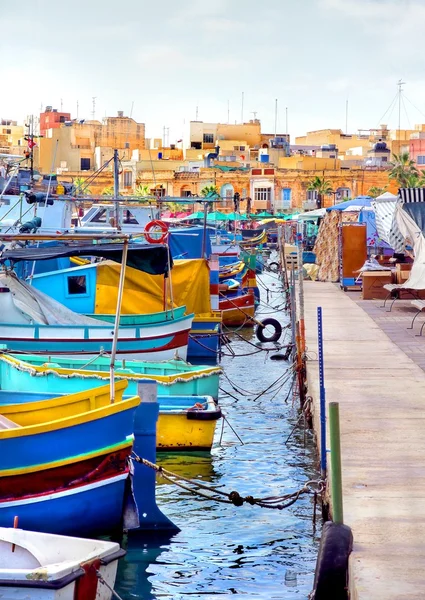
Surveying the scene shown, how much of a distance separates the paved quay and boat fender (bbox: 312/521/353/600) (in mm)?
124

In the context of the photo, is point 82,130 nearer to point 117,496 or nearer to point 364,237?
point 364,237

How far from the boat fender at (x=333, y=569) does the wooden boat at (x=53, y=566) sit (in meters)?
1.71

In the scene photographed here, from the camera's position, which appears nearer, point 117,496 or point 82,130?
point 117,496

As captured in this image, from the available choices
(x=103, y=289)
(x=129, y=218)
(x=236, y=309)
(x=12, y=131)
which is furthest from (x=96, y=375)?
(x=12, y=131)

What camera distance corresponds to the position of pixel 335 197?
9862 cm

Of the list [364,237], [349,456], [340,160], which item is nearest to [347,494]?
[349,456]

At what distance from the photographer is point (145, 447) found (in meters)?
12.5

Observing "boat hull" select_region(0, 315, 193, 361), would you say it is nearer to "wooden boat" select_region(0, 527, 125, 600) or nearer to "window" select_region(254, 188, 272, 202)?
"wooden boat" select_region(0, 527, 125, 600)

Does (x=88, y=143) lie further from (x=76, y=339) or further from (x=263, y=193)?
(x=76, y=339)

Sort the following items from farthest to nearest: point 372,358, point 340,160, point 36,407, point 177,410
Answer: point 340,160 < point 372,358 < point 177,410 < point 36,407

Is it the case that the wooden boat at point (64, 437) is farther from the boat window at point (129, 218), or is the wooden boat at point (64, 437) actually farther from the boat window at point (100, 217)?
the boat window at point (100, 217)

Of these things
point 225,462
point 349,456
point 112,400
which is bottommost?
point 225,462

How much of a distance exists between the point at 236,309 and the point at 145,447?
24350 millimetres

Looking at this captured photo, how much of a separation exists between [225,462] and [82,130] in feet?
332
